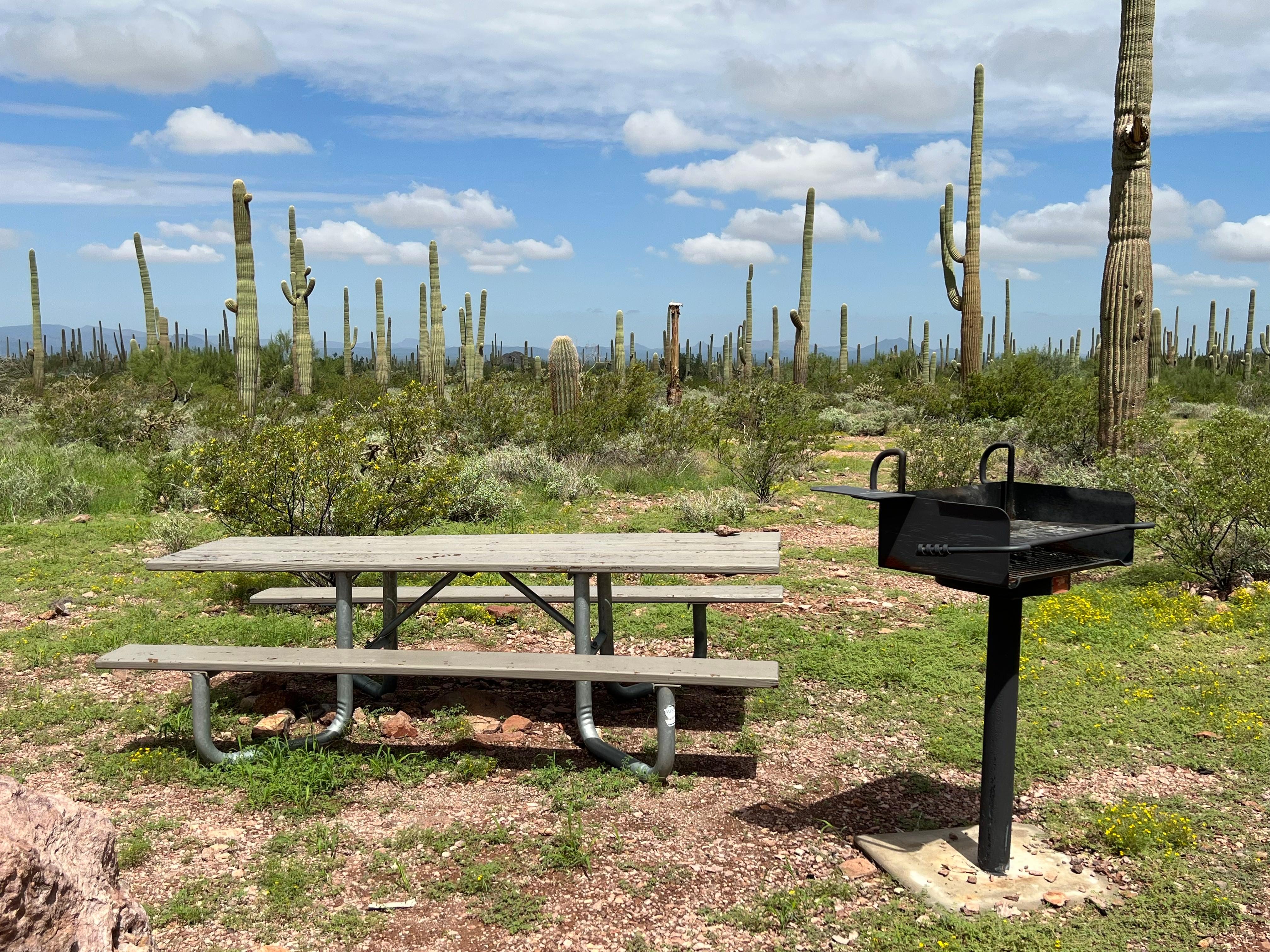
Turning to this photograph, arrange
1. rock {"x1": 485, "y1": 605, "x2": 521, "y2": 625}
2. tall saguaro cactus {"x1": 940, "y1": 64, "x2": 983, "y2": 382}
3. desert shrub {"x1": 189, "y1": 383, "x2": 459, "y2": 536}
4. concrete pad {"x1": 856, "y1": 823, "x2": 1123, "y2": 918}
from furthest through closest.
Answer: tall saguaro cactus {"x1": 940, "y1": 64, "x2": 983, "y2": 382}
desert shrub {"x1": 189, "y1": 383, "x2": 459, "y2": 536}
rock {"x1": 485, "y1": 605, "x2": 521, "y2": 625}
concrete pad {"x1": 856, "y1": 823, "x2": 1123, "y2": 918}

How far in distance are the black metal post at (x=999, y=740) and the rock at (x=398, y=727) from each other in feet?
7.99

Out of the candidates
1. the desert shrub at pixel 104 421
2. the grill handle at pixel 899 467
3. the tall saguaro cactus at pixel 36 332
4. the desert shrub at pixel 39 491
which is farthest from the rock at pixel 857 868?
the tall saguaro cactus at pixel 36 332

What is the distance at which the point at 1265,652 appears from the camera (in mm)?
5043

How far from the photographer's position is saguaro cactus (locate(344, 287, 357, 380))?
106 ft

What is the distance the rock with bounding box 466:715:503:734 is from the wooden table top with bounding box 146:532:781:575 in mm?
791

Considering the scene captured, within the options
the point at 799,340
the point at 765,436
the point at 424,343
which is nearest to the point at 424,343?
the point at 424,343

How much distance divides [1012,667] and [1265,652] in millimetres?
2902

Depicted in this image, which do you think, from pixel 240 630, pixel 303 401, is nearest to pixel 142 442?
pixel 303 401

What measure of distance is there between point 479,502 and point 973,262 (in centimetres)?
1257

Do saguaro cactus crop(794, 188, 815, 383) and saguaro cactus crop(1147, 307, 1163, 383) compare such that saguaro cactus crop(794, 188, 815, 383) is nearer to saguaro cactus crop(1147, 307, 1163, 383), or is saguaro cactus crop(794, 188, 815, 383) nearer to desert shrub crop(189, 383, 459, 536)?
saguaro cactus crop(1147, 307, 1163, 383)

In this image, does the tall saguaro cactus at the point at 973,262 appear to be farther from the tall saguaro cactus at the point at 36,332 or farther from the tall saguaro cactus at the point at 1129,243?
the tall saguaro cactus at the point at 36,332

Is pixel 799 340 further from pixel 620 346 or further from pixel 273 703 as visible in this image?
pixel 273 703

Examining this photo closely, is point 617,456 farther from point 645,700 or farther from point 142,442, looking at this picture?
point 645,700

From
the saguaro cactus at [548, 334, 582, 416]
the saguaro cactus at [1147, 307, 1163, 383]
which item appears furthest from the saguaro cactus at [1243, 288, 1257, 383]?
the saguaro cactus at [548, 334, 582, 416]
